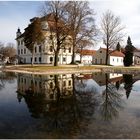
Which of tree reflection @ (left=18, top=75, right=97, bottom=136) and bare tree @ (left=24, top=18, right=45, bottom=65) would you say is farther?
bare tree @ (left=24, top=18, right=45, bottom=65)

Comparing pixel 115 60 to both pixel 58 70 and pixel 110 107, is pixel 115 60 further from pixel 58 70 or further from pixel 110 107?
pixel 110 107

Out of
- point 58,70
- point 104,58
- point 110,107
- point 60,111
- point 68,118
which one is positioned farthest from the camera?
point 104,58

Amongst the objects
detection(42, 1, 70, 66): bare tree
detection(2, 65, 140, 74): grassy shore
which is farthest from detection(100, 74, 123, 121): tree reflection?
detection(42, 1, 70, 66): bare tree

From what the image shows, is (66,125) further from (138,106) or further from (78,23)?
A: (78,23)

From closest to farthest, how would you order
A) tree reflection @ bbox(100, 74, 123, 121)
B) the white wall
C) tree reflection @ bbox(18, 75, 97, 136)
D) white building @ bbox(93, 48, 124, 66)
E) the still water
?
the still water, tree reflection @ bbox(18, 75, 97, 136), tree reflection @ bbox(100, 74, 123, 121), the white wall, white building @ bbox(93, 48, 124, 66)

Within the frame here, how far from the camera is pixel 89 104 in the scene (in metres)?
14.1

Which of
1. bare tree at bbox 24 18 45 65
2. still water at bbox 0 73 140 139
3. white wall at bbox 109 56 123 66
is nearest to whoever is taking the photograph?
still water at bbox 0 73 140 139

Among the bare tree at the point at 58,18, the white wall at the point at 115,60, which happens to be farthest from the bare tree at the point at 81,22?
the white wall at the point at 115,60

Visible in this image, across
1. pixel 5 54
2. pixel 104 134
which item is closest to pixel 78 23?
pixel 104 134

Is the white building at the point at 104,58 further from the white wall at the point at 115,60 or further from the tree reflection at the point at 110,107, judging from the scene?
the tree reflection at the point at 110,107

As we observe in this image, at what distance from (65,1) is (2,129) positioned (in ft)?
132

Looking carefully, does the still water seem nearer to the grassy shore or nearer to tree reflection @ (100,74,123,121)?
tree reflection @ (100,74,123,121)

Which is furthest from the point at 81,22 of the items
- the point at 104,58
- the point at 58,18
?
the point at 104,58

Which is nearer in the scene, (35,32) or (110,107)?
(110,107)
